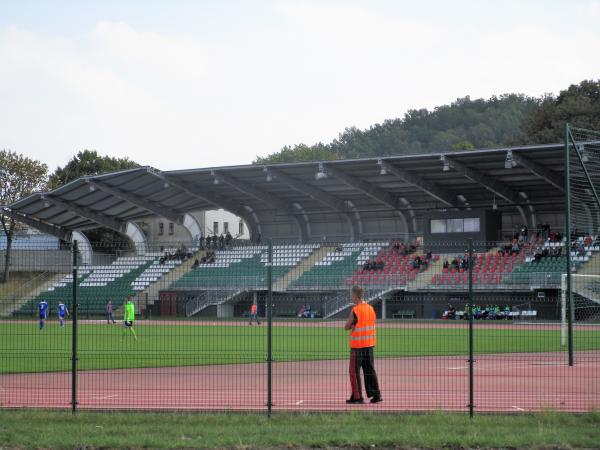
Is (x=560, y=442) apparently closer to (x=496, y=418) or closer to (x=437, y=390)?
(x=496, y=418)

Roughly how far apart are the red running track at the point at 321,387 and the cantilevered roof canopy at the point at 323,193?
88.4ft

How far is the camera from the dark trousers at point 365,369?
15.5 meters

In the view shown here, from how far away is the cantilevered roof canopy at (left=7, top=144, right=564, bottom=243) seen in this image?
53.2m

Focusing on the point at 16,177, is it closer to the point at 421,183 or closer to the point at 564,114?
the point at 421,183

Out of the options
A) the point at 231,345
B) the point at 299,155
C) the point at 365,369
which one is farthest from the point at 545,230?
the point at 299,155

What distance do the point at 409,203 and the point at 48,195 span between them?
83.7ft

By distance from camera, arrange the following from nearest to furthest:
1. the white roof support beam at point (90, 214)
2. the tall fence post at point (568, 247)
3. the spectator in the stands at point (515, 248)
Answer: the tall fence post at point (568, 247), the spectator in the stands at point (515, 248), the white roof support beam at point (90, 214)

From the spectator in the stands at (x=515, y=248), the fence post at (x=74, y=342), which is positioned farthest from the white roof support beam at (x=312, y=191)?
the fence post at (x=74, y=342)

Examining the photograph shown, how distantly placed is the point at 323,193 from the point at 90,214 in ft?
60.9

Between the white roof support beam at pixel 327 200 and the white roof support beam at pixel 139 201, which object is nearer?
the white roof support beam at pixel 327 200

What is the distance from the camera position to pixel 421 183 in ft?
187

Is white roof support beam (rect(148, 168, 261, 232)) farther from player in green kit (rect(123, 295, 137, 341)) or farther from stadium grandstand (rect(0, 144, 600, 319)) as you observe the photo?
player in green kit (rect(123, 295, 137, 341))

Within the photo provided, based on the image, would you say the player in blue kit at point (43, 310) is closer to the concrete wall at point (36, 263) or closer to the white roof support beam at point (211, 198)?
the concrete wall at point (36, 263)

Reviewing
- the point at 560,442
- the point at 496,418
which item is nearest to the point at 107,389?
the point at 496,418
